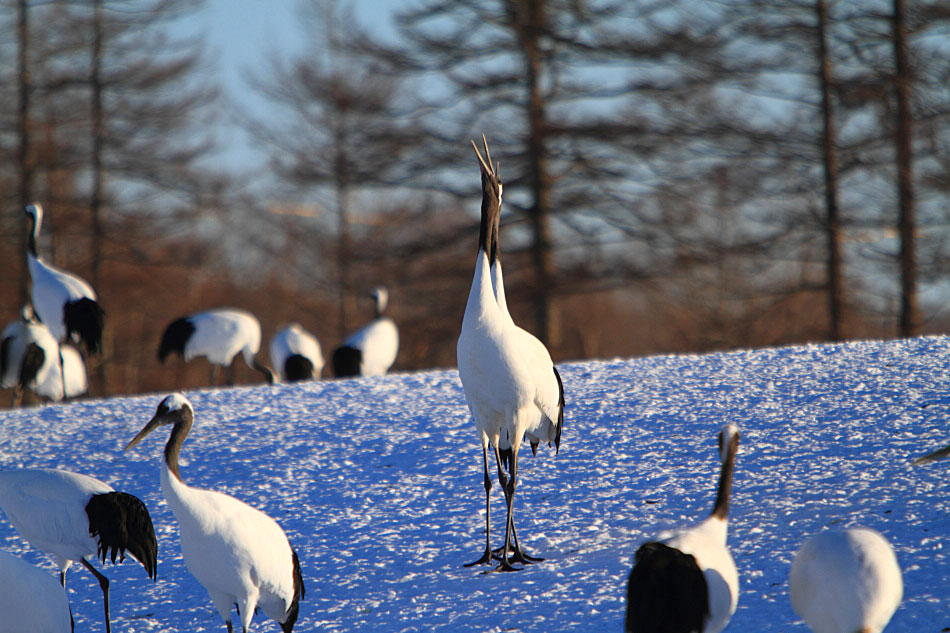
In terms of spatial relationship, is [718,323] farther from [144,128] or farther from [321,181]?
[144,128]

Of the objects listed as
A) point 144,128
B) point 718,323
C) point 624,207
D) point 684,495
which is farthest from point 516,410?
point 144,128

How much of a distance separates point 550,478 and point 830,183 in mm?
10930

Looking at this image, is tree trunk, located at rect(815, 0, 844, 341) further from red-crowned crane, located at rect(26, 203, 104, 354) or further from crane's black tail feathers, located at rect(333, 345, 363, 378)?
red-crowned crane, located at rect(26, 203, 104, 354)

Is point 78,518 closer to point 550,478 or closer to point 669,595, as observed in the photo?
point 550,478

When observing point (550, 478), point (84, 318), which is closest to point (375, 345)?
point (84, 318)

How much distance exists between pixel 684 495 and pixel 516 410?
54.2 inches

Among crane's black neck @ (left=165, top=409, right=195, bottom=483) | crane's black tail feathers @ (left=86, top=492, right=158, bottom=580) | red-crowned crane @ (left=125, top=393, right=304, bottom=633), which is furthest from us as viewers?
crane's black tail feathers @ (left=86, top=492, right=158, bottom=580)

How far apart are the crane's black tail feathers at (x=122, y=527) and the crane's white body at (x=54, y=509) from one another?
2.3 inches

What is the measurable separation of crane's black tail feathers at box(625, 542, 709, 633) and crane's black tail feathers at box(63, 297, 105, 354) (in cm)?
855

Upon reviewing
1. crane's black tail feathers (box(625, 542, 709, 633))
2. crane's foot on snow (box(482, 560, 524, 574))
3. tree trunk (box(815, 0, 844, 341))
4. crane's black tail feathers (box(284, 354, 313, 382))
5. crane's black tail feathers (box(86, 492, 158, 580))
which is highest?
tree trunk (box(815, 0, 844, 341))

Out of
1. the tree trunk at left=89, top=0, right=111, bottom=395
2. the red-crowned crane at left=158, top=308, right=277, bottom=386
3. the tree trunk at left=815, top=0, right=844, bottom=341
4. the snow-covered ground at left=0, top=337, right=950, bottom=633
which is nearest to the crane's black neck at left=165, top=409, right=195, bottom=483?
the snow-covered ground at left=0, top=337, right=950, bottom=633

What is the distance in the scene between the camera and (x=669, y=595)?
344 cm

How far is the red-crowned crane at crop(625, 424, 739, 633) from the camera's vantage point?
11.3ft

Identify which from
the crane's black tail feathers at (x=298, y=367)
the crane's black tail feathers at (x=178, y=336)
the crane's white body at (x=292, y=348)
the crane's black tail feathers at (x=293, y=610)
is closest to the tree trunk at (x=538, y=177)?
the crane's white body at (x=292, y=348)
